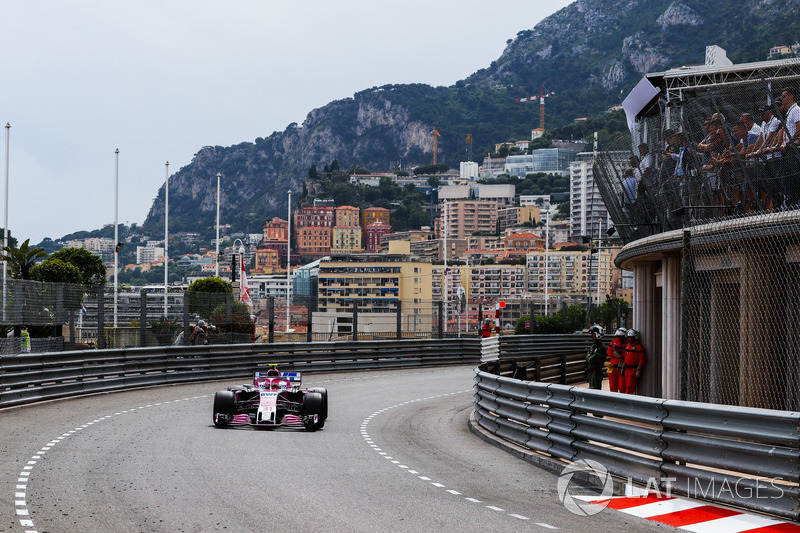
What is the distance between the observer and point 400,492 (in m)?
9.70

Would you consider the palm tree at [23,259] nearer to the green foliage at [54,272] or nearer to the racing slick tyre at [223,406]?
the green foliage at [54,272]

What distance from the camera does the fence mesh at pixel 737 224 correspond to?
1130cm

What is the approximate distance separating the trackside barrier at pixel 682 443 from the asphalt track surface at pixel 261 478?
66cm

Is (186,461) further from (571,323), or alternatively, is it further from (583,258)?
(583,258)

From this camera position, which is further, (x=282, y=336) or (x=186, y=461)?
(x=282, y=336)

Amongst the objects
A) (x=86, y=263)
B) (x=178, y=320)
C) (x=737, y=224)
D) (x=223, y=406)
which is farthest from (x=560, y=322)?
(x=737, y=224)

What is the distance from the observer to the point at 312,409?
15102mm

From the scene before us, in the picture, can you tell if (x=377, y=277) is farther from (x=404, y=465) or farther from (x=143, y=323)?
(x=404, y=465)

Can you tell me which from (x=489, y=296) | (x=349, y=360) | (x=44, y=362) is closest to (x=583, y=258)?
(x=489, y=296)

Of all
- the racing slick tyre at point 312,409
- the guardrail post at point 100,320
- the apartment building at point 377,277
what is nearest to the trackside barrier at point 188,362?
the guardrail post at point 100,320

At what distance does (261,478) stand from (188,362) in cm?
1472

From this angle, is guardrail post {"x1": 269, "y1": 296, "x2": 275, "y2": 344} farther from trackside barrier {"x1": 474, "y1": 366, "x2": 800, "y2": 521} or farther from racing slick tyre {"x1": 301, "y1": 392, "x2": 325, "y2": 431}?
trackside barrier {"x1": 474, "y1": 366, "x2": 800, "y2": 521}

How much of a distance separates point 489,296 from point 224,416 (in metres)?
182

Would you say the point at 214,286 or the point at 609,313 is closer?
the point at 609,313
